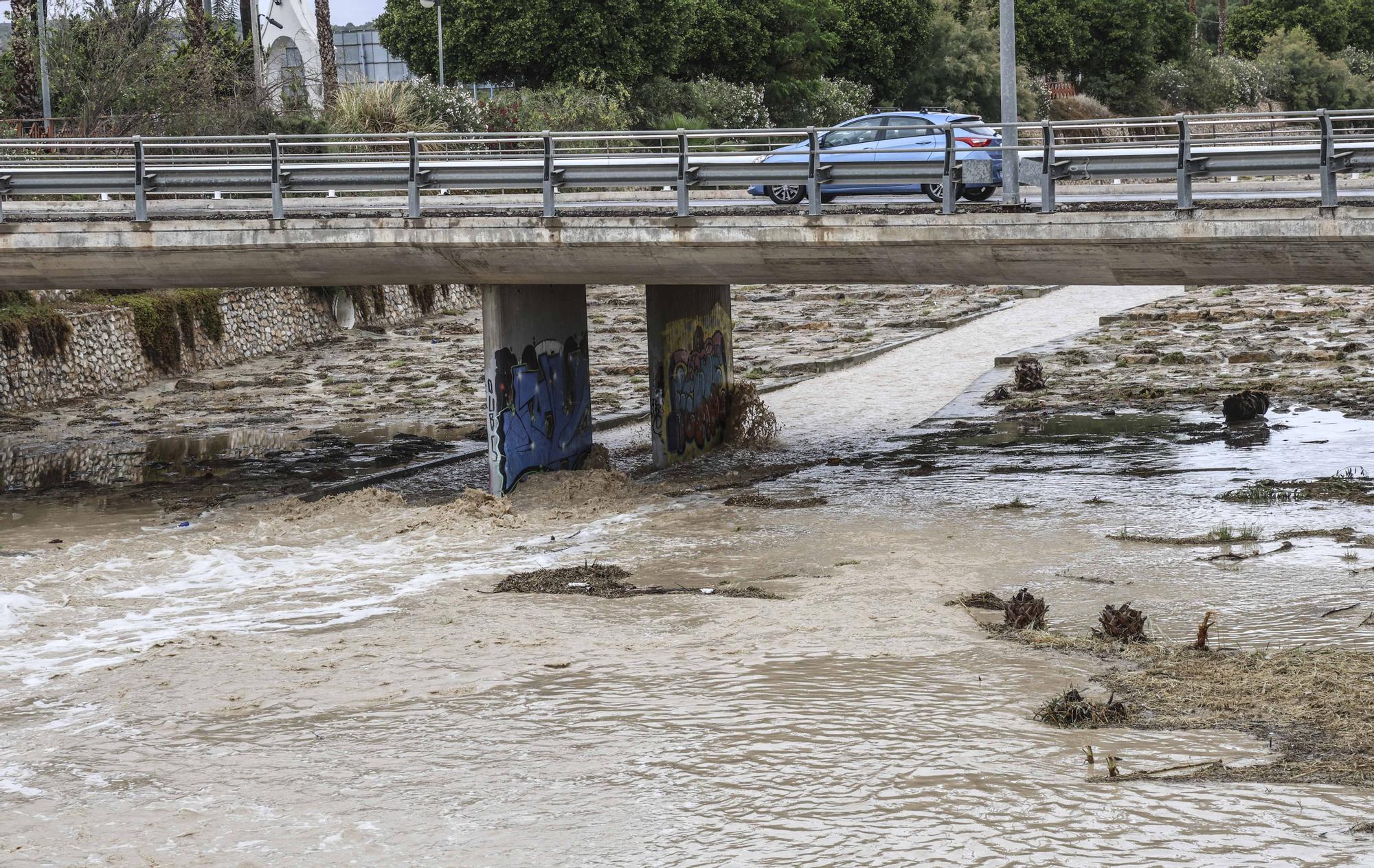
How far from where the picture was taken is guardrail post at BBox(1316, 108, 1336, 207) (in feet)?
54.7

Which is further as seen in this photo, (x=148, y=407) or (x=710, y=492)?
(x=148, y=407)

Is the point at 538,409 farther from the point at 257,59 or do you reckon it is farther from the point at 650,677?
the point at 257,59

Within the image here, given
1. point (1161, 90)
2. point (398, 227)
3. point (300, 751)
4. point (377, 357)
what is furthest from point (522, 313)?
point (1161, 90)

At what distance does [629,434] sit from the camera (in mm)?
29562

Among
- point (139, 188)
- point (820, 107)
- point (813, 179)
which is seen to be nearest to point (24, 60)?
point (139, 188)

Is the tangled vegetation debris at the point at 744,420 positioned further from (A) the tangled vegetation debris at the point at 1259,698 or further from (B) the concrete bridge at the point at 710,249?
(A) the tangled vegetation debris at the point at 1259,698

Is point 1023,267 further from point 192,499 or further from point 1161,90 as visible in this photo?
point 1161,90

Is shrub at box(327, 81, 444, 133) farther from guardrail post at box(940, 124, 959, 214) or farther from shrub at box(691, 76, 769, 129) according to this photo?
guardrail post at box(940, 124, 959, 214)

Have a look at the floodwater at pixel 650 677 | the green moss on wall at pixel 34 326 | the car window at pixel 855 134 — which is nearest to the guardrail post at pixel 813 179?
the car window at pixel 855 134

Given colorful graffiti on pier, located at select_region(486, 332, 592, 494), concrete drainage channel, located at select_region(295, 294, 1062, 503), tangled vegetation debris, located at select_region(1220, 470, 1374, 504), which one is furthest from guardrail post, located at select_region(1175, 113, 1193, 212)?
concrete drainage channel, located at select_region(295, 294, 1062, 503)

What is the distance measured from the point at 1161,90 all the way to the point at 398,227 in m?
75.0

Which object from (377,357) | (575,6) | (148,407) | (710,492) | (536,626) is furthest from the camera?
(575,6)

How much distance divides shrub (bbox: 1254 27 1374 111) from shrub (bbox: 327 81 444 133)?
6835 centimetres

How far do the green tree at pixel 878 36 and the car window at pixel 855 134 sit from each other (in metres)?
43.0
